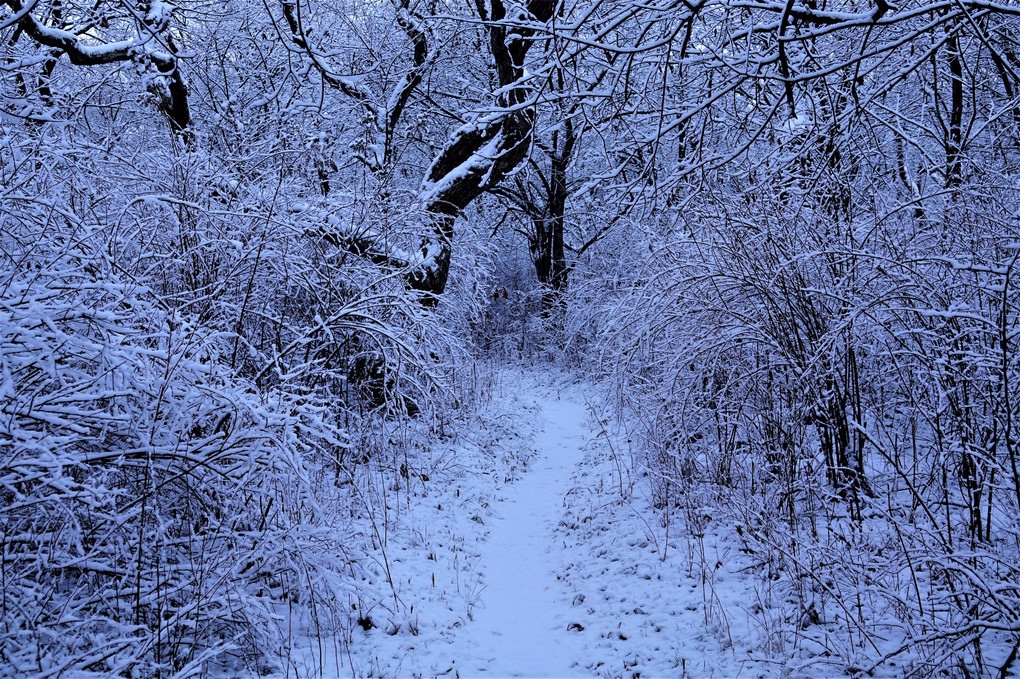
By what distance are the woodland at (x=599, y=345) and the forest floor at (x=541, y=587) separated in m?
0.19

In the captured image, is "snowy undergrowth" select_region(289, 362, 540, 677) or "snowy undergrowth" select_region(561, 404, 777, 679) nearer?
"snowy undergrowth" select_region(561, 404, 777, 679)

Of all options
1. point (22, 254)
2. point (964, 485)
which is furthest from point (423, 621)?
point (964, 485)

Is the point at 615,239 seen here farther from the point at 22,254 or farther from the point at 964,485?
the point at 22,254

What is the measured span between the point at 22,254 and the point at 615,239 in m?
17.6

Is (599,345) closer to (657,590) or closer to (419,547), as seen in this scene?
(419,547)

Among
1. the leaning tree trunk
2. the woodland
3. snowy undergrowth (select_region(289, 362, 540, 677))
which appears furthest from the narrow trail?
the leaning tree trunk

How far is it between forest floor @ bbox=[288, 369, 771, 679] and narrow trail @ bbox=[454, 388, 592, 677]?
0.01 m

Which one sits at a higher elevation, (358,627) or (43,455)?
(43,455)

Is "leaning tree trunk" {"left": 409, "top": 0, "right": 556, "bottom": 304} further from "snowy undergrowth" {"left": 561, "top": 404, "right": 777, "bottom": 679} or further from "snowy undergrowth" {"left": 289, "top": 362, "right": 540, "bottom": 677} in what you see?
"snowy undergrowth" {"left": 561, "top": 404, "right": 777, "bottom": 679}

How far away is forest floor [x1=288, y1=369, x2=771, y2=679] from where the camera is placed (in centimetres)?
352

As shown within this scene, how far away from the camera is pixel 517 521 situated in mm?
6086

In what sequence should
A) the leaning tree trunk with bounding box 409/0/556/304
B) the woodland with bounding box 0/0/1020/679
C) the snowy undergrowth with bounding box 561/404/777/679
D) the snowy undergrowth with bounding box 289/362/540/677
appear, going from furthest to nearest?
the leaning tree trunk with bounding box 409/0/556/304 < the snowy undergrowth with bounding box 289/362/540/677 < the snowy undergrowth with bounding box 561/404/777/679 < the woodland with bounding box 0/0/1020/679

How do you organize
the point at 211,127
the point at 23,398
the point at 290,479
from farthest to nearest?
the point at 211,127, the point at 290,479, the point at 23,398

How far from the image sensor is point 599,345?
7297mm
